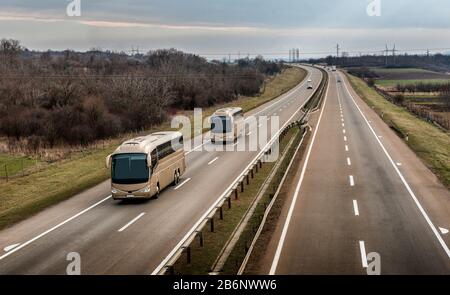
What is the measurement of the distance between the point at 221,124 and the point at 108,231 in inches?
931

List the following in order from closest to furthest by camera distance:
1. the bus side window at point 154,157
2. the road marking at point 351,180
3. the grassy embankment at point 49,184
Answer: the grassy embankment at point 49,184, the bus side window at point 154,157, the road marking at point 351,180

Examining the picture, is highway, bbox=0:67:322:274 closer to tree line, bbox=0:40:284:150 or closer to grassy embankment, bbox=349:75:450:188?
grassy embankment, bbox=349:75:450:188

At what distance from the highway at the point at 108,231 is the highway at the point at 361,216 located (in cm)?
409

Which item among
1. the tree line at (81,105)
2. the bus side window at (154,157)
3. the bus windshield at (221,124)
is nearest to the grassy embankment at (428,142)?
the bus windshield at (221,124)

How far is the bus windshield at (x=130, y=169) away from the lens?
24.9 metres

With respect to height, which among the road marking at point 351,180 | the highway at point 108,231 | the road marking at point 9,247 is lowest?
the road marking at point 9,247

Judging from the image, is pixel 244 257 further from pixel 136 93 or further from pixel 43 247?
pixel 136 93

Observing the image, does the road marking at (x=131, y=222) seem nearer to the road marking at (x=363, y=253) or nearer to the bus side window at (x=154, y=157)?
the bus side window at (x=154, y=157)

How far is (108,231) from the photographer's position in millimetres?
20891

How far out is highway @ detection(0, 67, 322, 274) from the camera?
680 inches

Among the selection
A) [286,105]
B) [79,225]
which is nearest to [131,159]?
[79,225]

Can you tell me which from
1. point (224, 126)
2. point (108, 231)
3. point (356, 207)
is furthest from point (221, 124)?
point (108, 231)

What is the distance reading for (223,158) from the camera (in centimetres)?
3750
